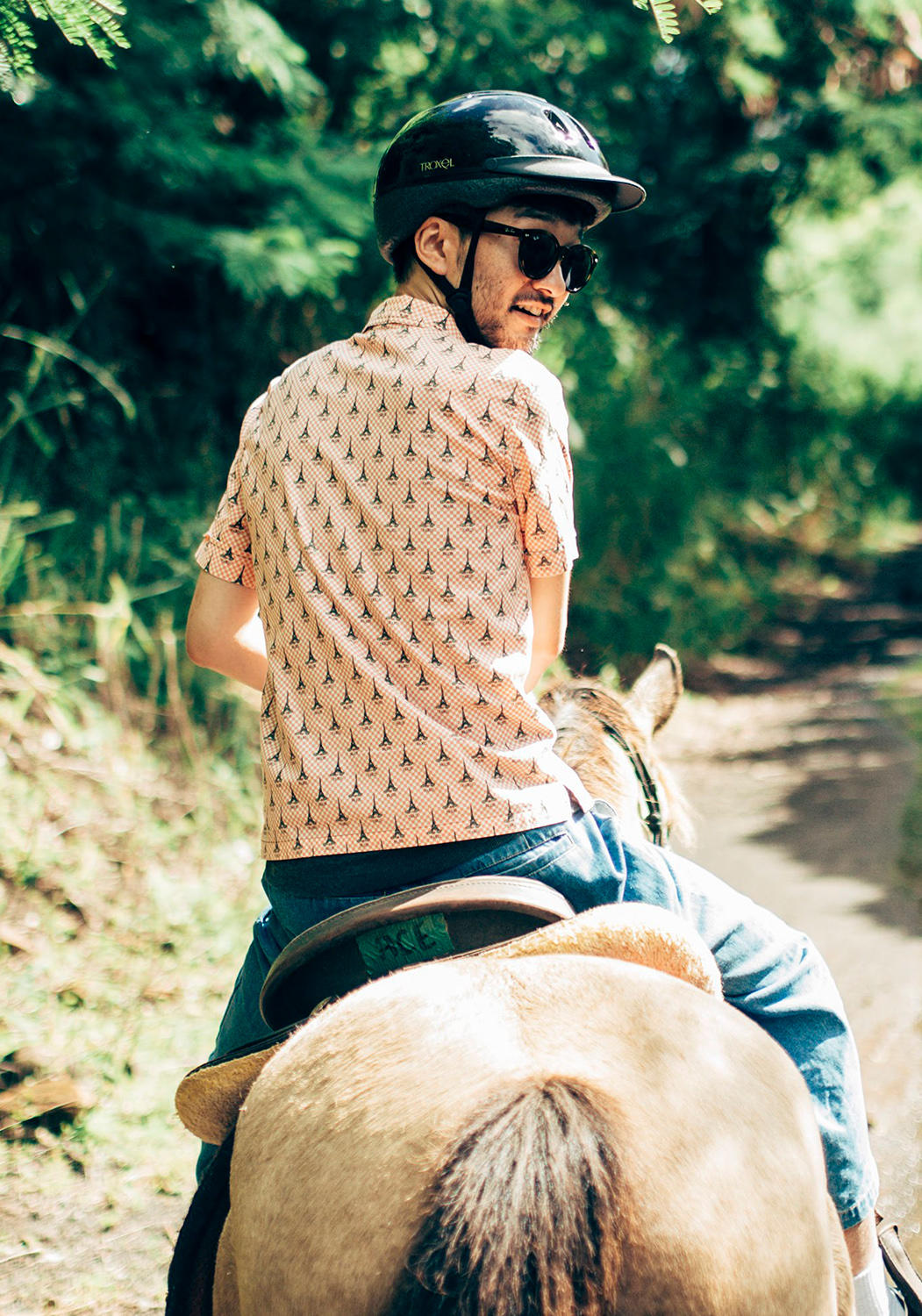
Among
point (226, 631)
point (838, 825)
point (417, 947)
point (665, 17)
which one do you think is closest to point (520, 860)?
point (417, 947)

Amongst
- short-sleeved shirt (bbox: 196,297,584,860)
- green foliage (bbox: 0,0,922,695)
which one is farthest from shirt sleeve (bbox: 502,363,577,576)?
green foliage (bbox: 0,0,922,695)

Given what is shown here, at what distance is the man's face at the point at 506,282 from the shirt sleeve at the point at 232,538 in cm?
42

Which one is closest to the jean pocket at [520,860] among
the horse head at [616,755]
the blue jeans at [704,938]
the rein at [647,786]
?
the blue jeans at [704,938]

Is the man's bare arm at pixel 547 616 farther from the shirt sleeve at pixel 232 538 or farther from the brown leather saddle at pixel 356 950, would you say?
the shirt sleeve at pixel 232 538

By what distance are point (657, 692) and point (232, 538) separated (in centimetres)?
117

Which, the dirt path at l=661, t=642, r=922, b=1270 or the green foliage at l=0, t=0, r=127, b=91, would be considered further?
the dirt path at l=661, t=642, r=922, b=1270

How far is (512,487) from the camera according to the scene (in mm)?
1666

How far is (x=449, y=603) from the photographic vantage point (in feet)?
5.30

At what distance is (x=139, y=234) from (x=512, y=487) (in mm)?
4467

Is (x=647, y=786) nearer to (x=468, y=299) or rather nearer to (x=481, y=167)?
(x=468, y=299)

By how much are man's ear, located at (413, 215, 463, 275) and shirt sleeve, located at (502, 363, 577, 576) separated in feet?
1.03

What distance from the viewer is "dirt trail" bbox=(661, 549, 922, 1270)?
12.2 feet

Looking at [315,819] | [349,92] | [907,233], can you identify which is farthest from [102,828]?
[907,233]

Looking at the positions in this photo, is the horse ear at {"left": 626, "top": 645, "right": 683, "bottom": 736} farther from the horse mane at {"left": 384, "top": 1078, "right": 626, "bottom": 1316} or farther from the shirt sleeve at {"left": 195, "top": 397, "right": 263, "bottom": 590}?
the horse mane at {"left": 384, "top": 1078, "right": 626, "bottom": 1316}
